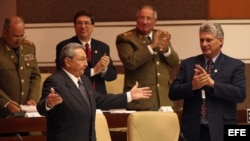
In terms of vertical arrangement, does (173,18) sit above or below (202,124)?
above

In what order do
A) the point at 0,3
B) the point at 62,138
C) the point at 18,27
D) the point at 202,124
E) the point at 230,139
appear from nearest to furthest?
the point at 230,139
the point at 62,138
the point at 202,124
the point at 18,27
the point at 0,3

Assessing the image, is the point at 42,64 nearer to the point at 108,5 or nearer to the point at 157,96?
the point at 108,5

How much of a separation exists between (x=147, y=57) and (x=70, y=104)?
5.51 ft

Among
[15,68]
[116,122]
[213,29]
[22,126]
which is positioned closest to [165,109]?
[116,122]

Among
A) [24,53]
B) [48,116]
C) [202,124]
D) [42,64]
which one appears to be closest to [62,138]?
[48,116]

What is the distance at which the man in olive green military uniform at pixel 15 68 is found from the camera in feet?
24.4

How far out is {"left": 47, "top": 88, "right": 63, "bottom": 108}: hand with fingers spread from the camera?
590 centimetres

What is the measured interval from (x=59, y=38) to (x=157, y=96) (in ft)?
5.92

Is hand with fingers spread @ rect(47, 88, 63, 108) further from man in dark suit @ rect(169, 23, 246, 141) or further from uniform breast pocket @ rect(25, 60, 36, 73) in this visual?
uniform breast pocket @ rect(25, 60, 36, 73)

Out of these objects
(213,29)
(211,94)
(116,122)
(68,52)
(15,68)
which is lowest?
(116,122)

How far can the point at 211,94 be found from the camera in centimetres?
659

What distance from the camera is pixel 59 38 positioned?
9.18m

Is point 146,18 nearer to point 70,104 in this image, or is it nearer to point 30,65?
point 30,65

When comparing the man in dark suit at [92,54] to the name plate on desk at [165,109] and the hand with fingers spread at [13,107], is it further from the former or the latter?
the hand with fingers spread at [13,107]
